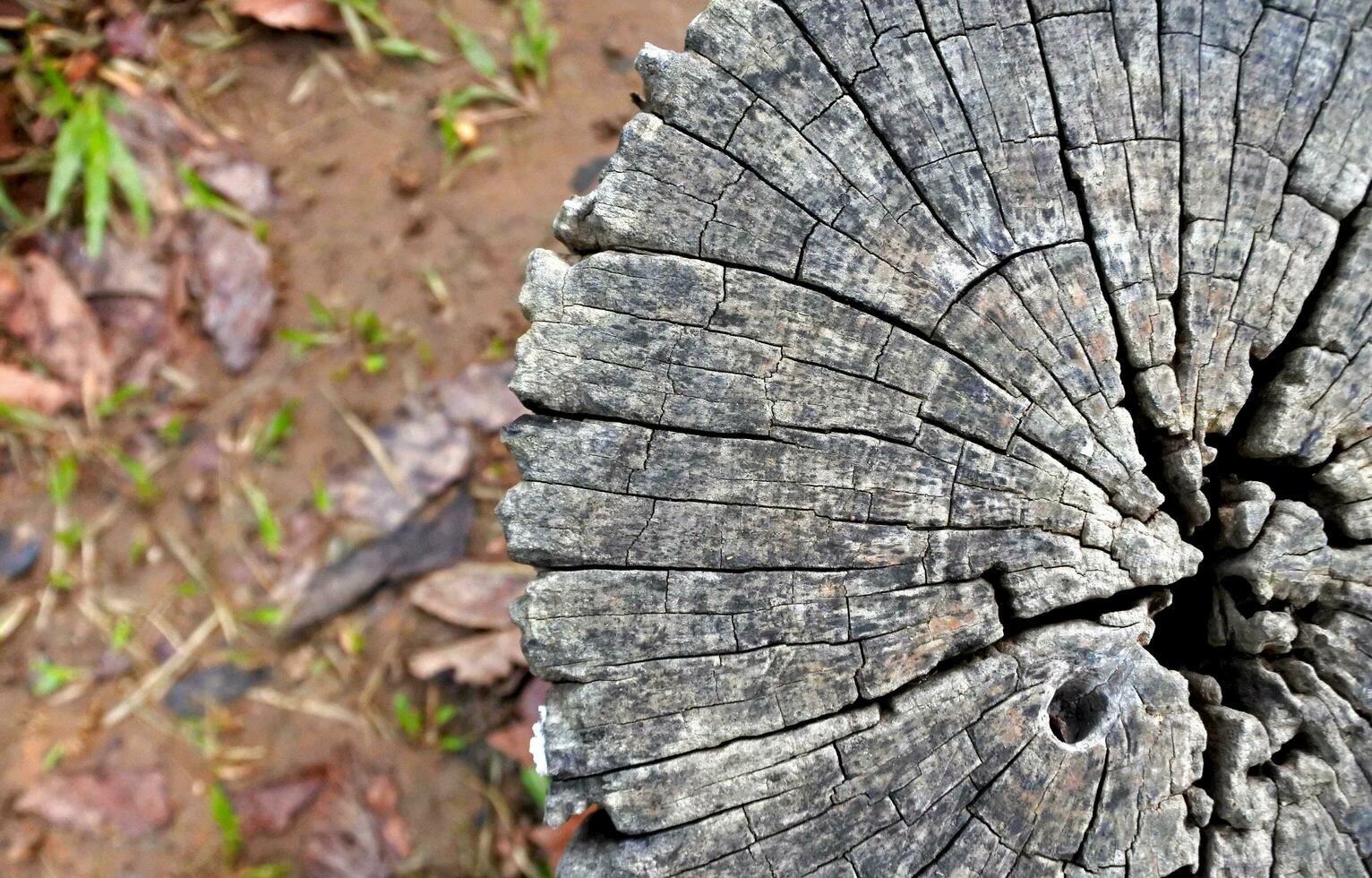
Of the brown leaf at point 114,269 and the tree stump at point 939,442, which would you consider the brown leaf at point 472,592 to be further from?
the tree stump at point 939,442

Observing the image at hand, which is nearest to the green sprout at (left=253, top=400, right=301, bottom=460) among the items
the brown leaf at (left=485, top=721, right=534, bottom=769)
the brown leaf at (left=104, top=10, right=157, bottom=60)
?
the brown leaf at (left=485, top=721, right=534, bottom=769)

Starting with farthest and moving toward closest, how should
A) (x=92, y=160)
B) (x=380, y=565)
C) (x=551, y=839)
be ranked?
(x=92, y=160) → (x=380, y=565) → (x=551, y=839)

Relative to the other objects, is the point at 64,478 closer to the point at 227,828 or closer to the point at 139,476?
the point at 139,476

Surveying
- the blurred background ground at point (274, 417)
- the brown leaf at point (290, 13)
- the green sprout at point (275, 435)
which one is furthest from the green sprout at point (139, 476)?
the brown leaf at point (290, 13)

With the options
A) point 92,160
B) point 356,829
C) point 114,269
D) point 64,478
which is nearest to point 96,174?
point 92,160

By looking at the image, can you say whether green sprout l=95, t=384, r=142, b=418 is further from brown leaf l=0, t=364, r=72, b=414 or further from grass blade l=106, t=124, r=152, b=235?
grass blade l=106, t=124, r=152, b=235

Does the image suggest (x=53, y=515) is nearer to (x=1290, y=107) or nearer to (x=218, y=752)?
(x=218, y=752)

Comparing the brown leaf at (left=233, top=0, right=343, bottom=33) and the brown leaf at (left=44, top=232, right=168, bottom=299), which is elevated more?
the brown leaf at (left=233, top=0, right=343, bottom=33)
